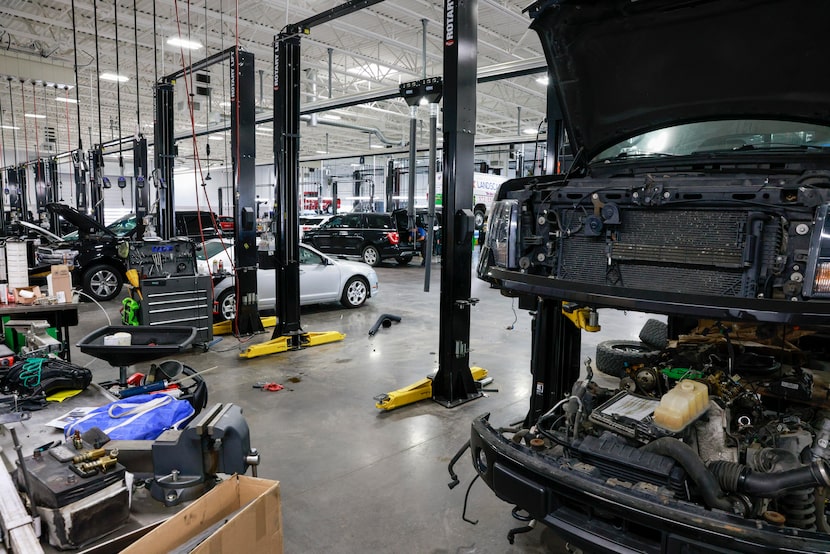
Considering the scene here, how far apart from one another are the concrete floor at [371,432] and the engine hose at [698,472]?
0.87 m

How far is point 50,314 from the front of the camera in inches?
174

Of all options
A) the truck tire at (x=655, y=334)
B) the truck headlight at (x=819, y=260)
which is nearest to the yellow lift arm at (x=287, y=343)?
the truck tire at (x=655, y=334)

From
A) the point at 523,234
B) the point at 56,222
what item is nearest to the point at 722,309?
the point at 523,234

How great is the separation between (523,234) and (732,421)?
1372 mm

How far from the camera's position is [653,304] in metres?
2.10

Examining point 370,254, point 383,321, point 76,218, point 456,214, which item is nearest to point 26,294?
point 456,214

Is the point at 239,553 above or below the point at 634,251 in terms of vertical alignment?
below

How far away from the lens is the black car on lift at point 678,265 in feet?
6.19

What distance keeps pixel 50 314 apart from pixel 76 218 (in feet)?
14.3

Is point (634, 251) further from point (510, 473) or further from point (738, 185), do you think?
point (510, 473)

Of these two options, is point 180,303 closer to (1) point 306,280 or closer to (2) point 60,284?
(2) point 60,284

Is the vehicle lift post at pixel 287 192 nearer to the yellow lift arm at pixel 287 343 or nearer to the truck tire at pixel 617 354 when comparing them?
the yellow lift arm at pixel 287 343

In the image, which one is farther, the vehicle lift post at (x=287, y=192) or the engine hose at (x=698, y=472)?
the vehicle lift post at (x=287, y=192)

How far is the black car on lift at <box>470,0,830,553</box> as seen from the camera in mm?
1886
